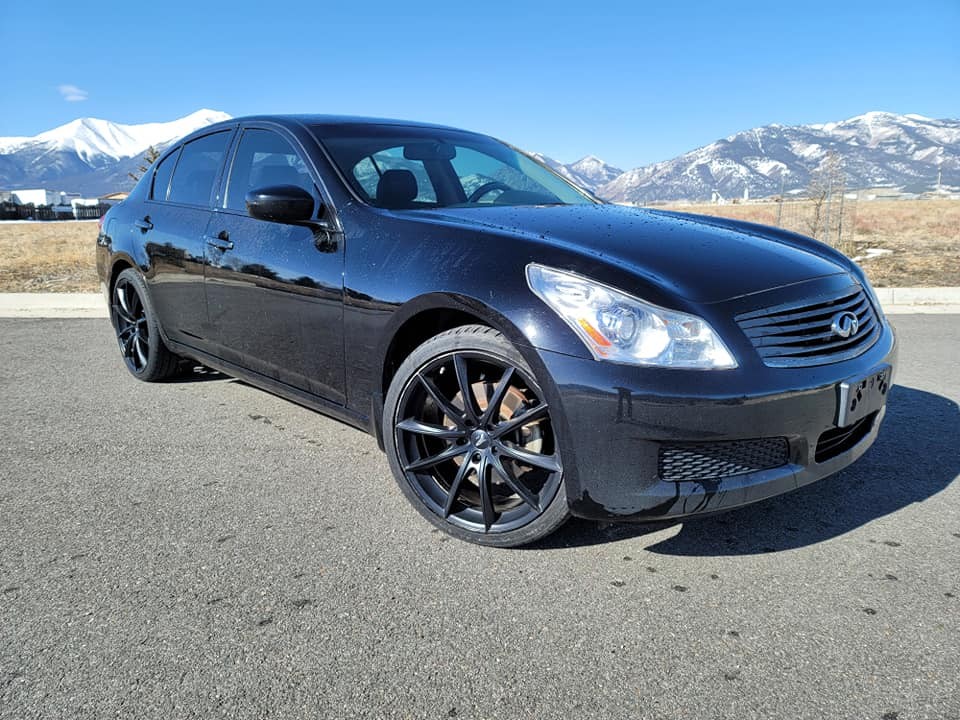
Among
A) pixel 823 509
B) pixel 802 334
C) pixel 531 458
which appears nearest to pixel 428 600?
pixel 531 458

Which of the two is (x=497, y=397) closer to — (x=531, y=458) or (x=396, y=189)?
(x=531, y=458)

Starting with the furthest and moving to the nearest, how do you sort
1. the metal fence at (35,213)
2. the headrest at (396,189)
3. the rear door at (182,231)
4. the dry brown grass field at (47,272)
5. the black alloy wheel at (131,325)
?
1. the metal fence at (35,213)
2. the dry brown grass field at (47,272)
3. the black alloy wheel at (131,325)
4. the rear door at (182,231)
5. the headrest at (396,189)

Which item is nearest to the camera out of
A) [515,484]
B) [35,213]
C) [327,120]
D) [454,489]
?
[515,484]

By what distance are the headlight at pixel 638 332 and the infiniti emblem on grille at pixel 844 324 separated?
1.75 ft

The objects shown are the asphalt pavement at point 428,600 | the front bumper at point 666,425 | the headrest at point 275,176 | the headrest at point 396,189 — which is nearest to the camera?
the asphalt pavement at point 428,600

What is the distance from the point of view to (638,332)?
2.19 metres

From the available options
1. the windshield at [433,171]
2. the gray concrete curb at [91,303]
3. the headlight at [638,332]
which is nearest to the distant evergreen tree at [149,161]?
the gray concrete curb at [91,303]

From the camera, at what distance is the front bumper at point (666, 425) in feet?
7.00

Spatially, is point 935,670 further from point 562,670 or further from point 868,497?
point 868,497

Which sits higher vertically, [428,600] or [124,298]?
[124,298]

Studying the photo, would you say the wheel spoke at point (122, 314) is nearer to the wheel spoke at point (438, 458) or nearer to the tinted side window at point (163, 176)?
the tinted side window at point (163, 176)

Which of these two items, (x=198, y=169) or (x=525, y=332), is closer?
(x=525, y=332)

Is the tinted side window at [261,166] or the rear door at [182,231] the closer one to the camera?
the tinted side window at [261,166]

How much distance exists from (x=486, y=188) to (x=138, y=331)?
2668 millimetres
